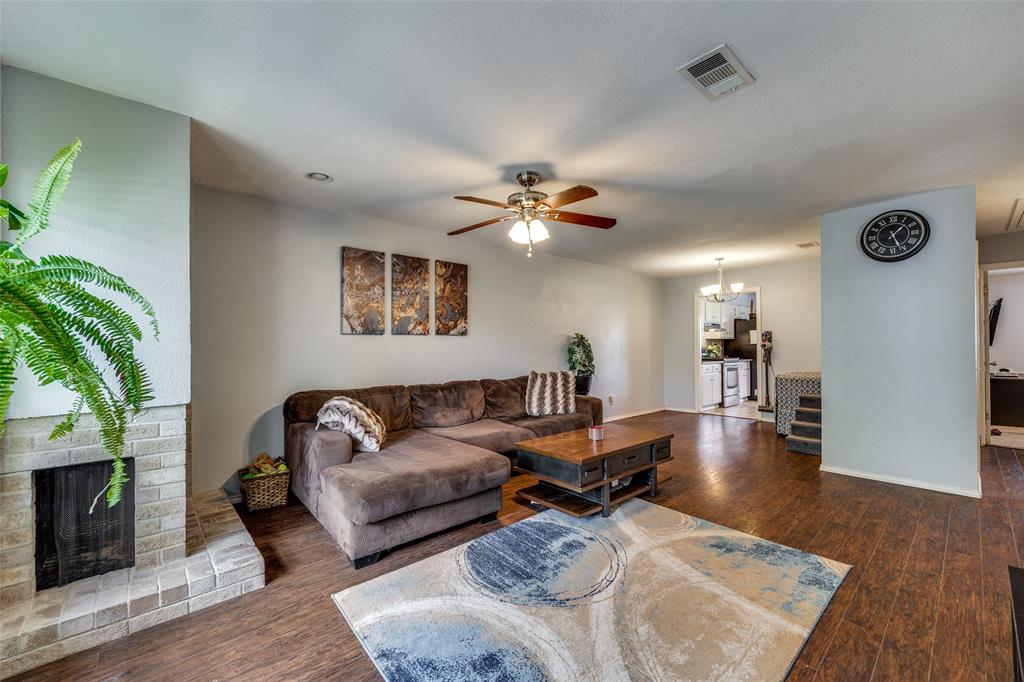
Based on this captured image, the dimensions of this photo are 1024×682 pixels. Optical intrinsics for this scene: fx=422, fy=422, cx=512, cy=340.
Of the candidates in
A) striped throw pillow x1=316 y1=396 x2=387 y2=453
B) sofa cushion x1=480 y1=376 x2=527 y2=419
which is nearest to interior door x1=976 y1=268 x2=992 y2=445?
sofa cushion x1=480 y1=376 x2=527 y2=419

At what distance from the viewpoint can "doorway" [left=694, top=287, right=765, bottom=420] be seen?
729cm

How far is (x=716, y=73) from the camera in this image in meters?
1.91

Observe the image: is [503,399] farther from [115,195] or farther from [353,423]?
[115,195]

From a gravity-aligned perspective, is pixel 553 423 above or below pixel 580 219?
below

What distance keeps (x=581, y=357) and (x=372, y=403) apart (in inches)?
125

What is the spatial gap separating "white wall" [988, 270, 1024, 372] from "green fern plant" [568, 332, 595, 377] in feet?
20.3

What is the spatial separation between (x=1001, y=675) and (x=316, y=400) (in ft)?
13.2

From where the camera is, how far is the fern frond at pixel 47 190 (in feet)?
4.76

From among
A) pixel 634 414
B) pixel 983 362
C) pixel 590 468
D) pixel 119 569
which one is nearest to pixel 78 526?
pixel 119 569

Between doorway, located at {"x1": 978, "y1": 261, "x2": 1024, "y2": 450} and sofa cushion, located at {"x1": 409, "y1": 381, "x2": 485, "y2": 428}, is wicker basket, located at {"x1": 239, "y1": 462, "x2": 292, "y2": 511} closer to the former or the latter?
sofa cushion, located at {"x1": 409, "y1": 381, "x2": 485, "y2": 428}

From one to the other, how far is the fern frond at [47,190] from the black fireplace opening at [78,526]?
116 cm

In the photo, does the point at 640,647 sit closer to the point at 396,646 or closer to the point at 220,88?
the point at 396,646

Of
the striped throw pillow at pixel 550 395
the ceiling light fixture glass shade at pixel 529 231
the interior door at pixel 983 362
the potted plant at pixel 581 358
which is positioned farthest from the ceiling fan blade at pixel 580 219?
the interior door at pixel 983 362

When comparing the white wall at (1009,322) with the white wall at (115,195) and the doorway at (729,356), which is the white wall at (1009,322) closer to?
the doorway at (729,356)
